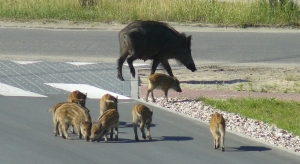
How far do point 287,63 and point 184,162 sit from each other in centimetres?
919

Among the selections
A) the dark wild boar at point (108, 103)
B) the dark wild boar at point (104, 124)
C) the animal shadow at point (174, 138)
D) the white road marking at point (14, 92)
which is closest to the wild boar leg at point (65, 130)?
the dark wild boar at point (104, 124)

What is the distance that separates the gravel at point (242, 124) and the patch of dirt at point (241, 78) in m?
1.74

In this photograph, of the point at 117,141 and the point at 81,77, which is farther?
the point at 81,77

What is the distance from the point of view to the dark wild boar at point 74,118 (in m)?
10.8

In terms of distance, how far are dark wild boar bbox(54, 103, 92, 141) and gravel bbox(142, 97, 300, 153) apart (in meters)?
2.50

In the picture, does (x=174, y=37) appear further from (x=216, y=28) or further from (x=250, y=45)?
(x=216, y=28)

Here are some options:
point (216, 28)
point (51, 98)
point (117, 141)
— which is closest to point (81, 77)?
point (51, 98)

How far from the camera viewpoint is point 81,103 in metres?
12.1

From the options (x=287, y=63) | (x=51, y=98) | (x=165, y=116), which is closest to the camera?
(x=165, y=116)

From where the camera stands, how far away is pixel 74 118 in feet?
35.5

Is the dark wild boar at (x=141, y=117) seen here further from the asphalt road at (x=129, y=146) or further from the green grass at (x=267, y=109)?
the green grass at (x=267, y=109)

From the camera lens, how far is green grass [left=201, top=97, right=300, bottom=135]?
12884mm

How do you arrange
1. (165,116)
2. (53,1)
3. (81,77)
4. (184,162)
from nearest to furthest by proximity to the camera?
(184,162) < (165,116) < (81,77) < (53,1)

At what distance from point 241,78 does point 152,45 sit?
6.74ft
